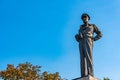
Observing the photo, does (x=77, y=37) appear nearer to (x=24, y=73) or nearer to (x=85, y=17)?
(x=85, y=17)

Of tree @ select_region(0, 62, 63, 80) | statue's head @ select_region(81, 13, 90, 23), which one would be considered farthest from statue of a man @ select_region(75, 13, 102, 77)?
tree @ select_region(0, 62, 63, 80)

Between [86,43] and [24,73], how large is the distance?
90.3 feet

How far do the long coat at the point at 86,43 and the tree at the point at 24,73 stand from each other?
26370 millimetres

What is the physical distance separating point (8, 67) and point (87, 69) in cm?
2919

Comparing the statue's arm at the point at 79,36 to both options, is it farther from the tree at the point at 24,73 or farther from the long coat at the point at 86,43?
the tree at the point at 24,73

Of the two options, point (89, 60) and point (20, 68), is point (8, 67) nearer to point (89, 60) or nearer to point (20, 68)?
point (20, 68)

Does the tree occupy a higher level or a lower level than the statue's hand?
higher

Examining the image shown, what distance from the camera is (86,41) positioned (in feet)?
39.7

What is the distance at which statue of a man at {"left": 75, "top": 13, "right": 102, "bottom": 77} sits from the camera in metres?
11.6

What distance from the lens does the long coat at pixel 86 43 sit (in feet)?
38.1

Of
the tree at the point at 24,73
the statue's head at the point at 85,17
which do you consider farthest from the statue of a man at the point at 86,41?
the tree at the point at 24,73

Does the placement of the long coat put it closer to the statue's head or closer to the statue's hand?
the statue's hand

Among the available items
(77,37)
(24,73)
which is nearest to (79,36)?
(77,37)

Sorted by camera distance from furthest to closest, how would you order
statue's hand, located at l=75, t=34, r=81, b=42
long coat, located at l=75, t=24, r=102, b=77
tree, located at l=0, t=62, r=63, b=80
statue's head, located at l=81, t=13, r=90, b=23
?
tree, located at l=0, t=62, r=63, b=80, statue's head, located at l=81, t=13, r=90, b=23, statue's hand, located at l=75, t=34, r=81, b=42, long coat, located at l=75, t=24, r=102, b=77
